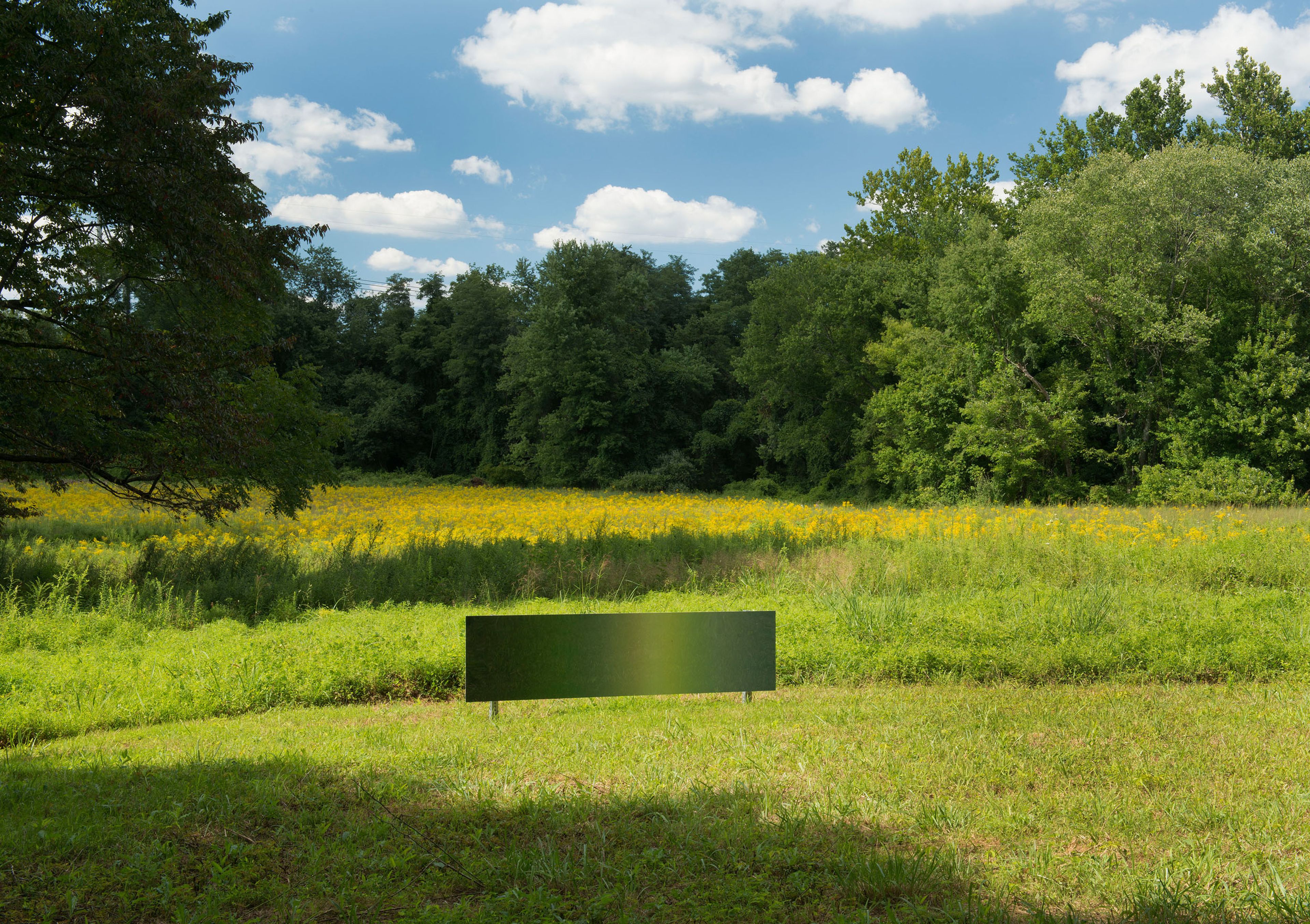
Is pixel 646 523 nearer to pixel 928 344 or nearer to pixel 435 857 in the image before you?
pixel 435 857

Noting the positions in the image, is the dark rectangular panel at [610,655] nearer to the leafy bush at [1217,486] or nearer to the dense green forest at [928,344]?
the dense green forest at [928,344]

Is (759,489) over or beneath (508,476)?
beneath

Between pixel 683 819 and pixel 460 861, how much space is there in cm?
115

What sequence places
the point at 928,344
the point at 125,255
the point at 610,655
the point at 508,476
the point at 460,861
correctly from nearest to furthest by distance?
the point at 460,861 → the point at 610,655 → the point at 125,255 → the point at 928,344 → the point at 508,476

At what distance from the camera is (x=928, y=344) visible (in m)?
33.2

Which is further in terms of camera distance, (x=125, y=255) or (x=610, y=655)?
(x=125, y=255)

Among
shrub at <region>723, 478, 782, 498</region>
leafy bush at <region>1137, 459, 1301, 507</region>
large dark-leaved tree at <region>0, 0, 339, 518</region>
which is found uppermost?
large dark-leaved tree at <region>0, 0, 339, 518</region>

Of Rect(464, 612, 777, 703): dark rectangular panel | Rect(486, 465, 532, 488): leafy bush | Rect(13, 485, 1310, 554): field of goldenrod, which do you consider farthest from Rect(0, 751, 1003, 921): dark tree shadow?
Rect(486, 465, 532, 488): leafy bush

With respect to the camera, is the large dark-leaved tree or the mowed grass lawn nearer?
the mowed grass lawn

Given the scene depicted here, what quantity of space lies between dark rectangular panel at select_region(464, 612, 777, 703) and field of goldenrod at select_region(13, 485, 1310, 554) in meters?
7.41

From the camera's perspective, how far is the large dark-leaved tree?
Answer: 401 inches

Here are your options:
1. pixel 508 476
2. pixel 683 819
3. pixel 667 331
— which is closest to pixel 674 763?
pixel 683 819

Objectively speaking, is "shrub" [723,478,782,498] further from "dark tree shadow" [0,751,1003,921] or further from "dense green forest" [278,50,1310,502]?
"dark tree shadow" [0,751,1003,921]

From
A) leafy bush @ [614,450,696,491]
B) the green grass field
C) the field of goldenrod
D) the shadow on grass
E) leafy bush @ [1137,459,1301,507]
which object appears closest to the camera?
the shadow on grass
